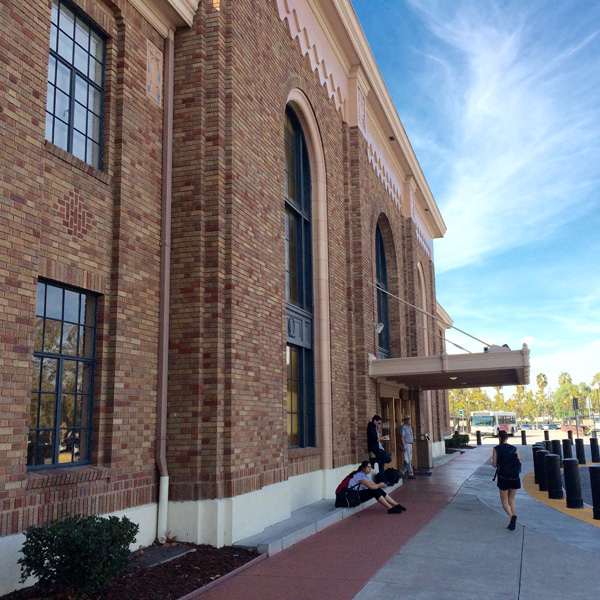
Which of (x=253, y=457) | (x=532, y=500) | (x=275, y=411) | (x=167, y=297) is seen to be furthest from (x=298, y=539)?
(x=532, y=500)

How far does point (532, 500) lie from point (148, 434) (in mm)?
9247

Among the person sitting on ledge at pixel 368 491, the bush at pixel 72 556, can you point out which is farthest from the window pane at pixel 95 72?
the person sitting on ledge at pixel 368 491

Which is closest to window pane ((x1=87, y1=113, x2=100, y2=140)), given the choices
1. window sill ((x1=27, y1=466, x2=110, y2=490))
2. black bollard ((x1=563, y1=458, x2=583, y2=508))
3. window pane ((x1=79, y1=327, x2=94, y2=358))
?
window pane ((x1=79, y1=327, x2=94, y2=358))

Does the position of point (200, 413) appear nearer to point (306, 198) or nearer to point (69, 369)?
point (69, 369)

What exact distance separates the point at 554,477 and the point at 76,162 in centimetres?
1179

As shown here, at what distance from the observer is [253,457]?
9664 millimetres

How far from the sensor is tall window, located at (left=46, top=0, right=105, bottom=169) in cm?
766

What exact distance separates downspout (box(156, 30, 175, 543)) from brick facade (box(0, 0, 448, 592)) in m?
0.09

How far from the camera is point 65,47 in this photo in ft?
25.9

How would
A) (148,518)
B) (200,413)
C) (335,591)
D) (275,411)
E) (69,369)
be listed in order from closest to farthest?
1. (335,591)
2. (69,369)
3. (148,518)
4. (200,413)
5. (275,411)

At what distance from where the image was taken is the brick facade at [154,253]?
263 inches

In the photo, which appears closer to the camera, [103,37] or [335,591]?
[335,591]

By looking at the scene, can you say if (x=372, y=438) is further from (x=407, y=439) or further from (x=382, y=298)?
(x=382, y=298)

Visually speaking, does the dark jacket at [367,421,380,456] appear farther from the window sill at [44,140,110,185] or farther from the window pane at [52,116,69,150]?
the window pane at [52,116,69,150]
